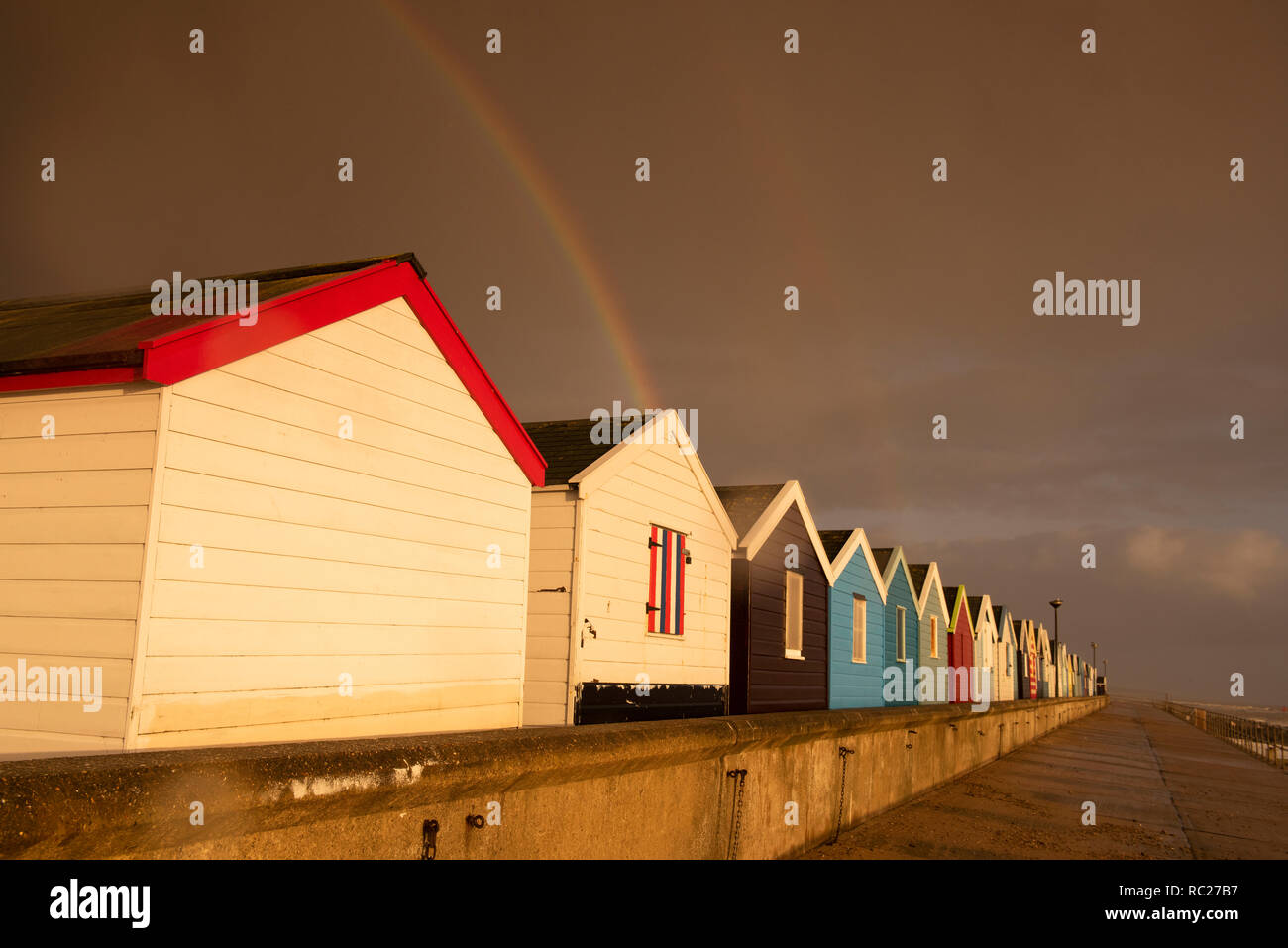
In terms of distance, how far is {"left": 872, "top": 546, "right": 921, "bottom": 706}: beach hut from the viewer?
24.2 meters

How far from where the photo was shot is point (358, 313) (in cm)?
775

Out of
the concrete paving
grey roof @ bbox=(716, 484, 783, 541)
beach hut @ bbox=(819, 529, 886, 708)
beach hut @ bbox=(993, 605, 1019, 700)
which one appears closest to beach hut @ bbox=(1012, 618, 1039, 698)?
beach hut @ bbox=(993, 605, 1019, 700)

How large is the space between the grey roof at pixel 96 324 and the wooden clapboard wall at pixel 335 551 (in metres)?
0.41

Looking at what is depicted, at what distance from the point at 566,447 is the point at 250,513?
22.4ft

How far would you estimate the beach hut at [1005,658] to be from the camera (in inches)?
1735

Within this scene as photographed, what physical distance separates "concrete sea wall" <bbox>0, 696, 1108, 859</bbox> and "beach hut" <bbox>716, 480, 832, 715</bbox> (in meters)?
4.78

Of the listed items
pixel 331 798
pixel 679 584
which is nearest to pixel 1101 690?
pixel 679 584

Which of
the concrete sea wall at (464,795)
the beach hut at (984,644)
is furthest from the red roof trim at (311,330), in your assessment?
the beach hut at (984,644)

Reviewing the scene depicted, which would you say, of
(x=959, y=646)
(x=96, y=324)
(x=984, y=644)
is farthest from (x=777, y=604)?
(x=984, y=644)

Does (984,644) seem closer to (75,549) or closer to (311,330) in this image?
(311,330)

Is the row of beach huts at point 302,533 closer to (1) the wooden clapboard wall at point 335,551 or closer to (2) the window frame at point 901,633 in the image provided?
(1) the wooden clapboard wall at point 335,551

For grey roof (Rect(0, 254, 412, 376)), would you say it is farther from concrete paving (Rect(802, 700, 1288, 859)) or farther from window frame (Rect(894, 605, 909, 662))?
window frame (Rect(894, 605, 909, 662))
